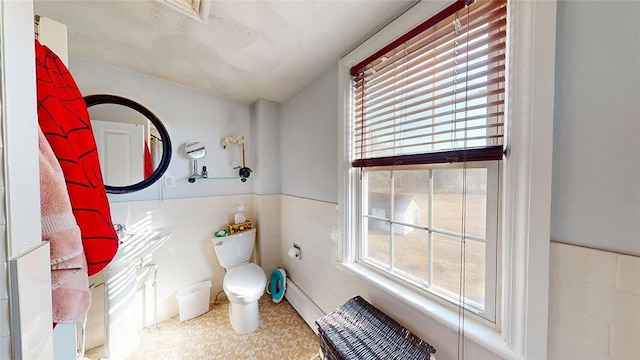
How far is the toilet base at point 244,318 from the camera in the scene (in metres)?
1.50

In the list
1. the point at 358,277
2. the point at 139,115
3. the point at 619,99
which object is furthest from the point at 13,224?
the point at 139,115

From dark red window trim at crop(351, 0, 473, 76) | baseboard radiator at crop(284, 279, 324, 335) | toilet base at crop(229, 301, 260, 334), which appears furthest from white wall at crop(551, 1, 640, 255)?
toilet base at crop(229, 301, 260, 334)

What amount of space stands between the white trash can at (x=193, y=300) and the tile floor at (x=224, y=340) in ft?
0.16

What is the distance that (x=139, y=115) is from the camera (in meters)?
1.58

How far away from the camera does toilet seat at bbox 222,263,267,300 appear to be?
4.80 ft

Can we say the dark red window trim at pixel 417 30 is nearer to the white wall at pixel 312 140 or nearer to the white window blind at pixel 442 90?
the white window blind at pixel 442 90

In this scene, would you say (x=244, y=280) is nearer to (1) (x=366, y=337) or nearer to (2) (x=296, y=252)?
(2) (x=296, y=252)

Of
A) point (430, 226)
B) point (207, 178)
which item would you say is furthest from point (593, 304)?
point (207, 178)

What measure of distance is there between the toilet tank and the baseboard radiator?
19.2 inches

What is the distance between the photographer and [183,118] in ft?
5.65

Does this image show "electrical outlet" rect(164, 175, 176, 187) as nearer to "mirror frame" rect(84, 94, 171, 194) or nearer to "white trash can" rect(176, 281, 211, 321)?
"mirror frame" rect(84, 94, 171, 194)

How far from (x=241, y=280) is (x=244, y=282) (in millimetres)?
38

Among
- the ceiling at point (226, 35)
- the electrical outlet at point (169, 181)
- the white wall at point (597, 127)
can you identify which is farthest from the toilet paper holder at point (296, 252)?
the white wall at point (597, 127)

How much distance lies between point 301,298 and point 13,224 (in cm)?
163
